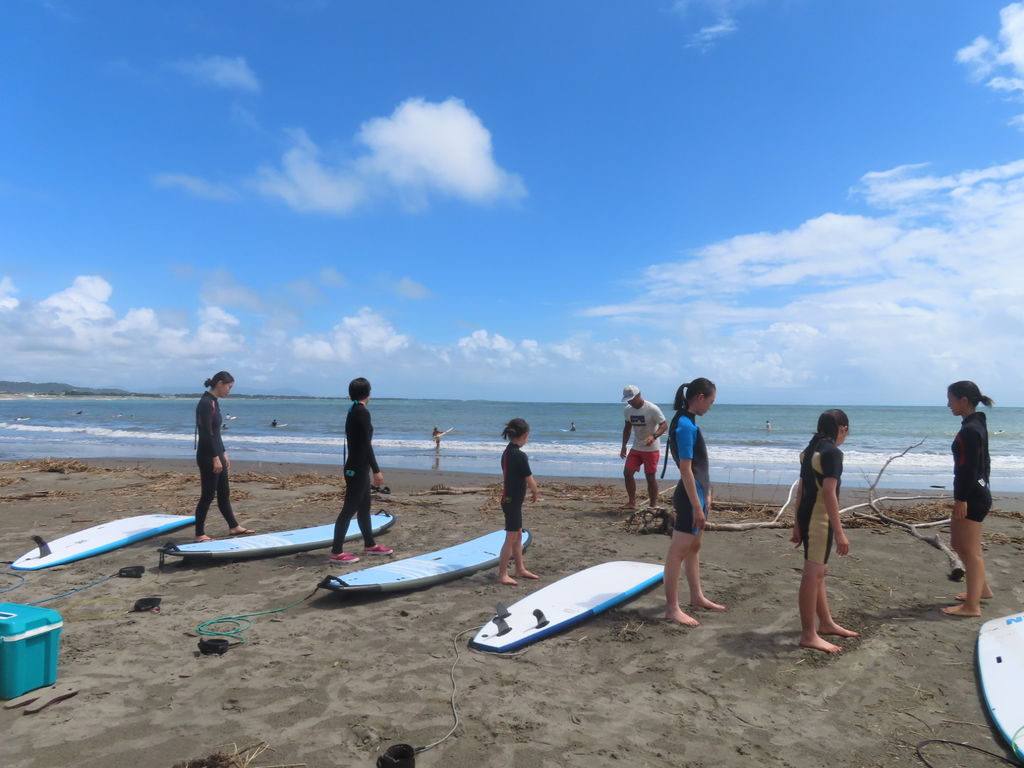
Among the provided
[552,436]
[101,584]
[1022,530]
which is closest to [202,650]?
[101,584]

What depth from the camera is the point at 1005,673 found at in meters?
3.66

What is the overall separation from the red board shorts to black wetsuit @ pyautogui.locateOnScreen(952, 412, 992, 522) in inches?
155

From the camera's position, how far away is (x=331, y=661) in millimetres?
3906

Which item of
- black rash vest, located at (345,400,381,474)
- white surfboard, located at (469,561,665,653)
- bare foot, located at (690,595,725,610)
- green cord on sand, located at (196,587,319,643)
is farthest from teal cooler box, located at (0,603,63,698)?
bare foot, located at (690,595,725,610)

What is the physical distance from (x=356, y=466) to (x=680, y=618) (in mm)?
3222

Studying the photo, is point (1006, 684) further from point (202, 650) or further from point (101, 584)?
point (101, 584)

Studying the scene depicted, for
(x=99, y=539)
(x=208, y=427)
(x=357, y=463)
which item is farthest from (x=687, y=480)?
(x=99, y=539)

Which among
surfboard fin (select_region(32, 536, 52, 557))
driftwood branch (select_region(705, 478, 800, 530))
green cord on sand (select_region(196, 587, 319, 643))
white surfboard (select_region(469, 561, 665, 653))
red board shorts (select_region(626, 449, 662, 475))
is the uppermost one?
red board shorts (select_region(626, 449, 662, 475))

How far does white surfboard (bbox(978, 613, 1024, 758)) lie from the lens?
3.15 meters

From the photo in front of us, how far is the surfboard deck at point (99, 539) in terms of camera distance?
19.9ft

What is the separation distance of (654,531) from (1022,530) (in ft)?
16.4

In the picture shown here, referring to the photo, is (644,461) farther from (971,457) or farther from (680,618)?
(971,457)

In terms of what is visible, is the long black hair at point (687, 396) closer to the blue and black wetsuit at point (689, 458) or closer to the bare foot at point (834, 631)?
the blue and black wetsuit at point (689, 458)

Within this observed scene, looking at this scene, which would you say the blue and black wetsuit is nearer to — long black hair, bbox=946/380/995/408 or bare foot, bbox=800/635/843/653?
bare foot, bbox=800/635/843/653
